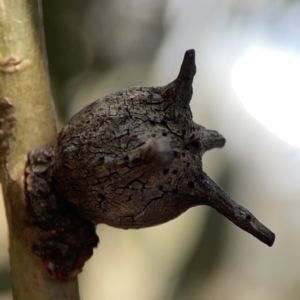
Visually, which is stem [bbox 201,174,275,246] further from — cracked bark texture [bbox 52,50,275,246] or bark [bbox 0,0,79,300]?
bark [bbox 0,0,79,300]

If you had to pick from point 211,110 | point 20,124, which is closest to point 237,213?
point 20,124

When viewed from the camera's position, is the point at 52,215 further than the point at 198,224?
No

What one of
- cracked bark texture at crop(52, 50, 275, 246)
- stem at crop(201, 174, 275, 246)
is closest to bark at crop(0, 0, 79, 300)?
cracked bark texture at crop(52, 50, 275, 246)

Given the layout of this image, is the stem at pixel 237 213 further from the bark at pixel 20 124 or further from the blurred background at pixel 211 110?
the blurred background at pixel 211 110

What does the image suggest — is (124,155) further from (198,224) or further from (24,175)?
(198,224)

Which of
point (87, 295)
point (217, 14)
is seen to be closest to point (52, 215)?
point (87, 295)
